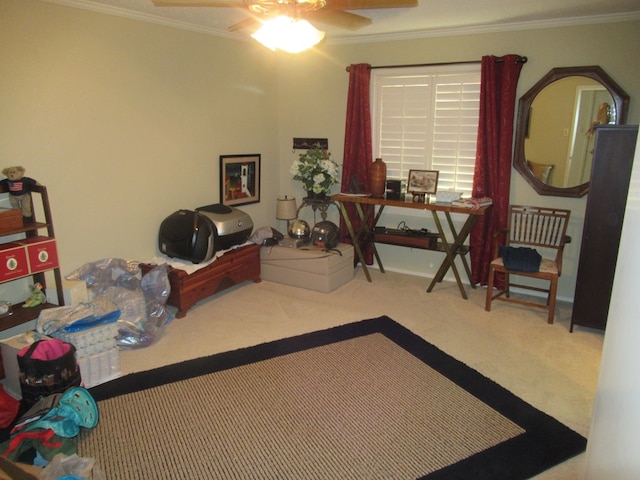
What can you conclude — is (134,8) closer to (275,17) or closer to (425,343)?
(275,17)

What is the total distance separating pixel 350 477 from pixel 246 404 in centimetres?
78

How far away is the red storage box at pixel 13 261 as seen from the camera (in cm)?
269

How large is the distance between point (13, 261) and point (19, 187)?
1.58 ft

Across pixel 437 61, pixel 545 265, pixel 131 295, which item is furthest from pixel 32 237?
pixel 545 265

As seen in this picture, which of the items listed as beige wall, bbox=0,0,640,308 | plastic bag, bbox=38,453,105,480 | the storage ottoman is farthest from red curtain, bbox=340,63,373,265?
plastic bag, bbox=38,453,105,480

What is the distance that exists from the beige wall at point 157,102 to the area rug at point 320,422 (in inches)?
60.1

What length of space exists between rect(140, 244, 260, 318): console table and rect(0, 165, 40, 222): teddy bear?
3.42 feet

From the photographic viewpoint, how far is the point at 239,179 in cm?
480

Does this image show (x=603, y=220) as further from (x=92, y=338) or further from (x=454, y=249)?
(x=92, y=338)

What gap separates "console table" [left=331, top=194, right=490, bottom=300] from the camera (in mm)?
4004

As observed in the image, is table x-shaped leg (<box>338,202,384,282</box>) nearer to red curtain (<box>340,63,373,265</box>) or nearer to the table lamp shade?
red curtain (<box>340,63,373,265</box>)

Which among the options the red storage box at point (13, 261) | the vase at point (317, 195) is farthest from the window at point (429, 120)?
the red storage box at point (13, 261)

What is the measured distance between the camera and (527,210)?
13.2ft

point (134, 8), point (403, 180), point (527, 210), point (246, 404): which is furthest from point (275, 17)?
point (527, 210)
